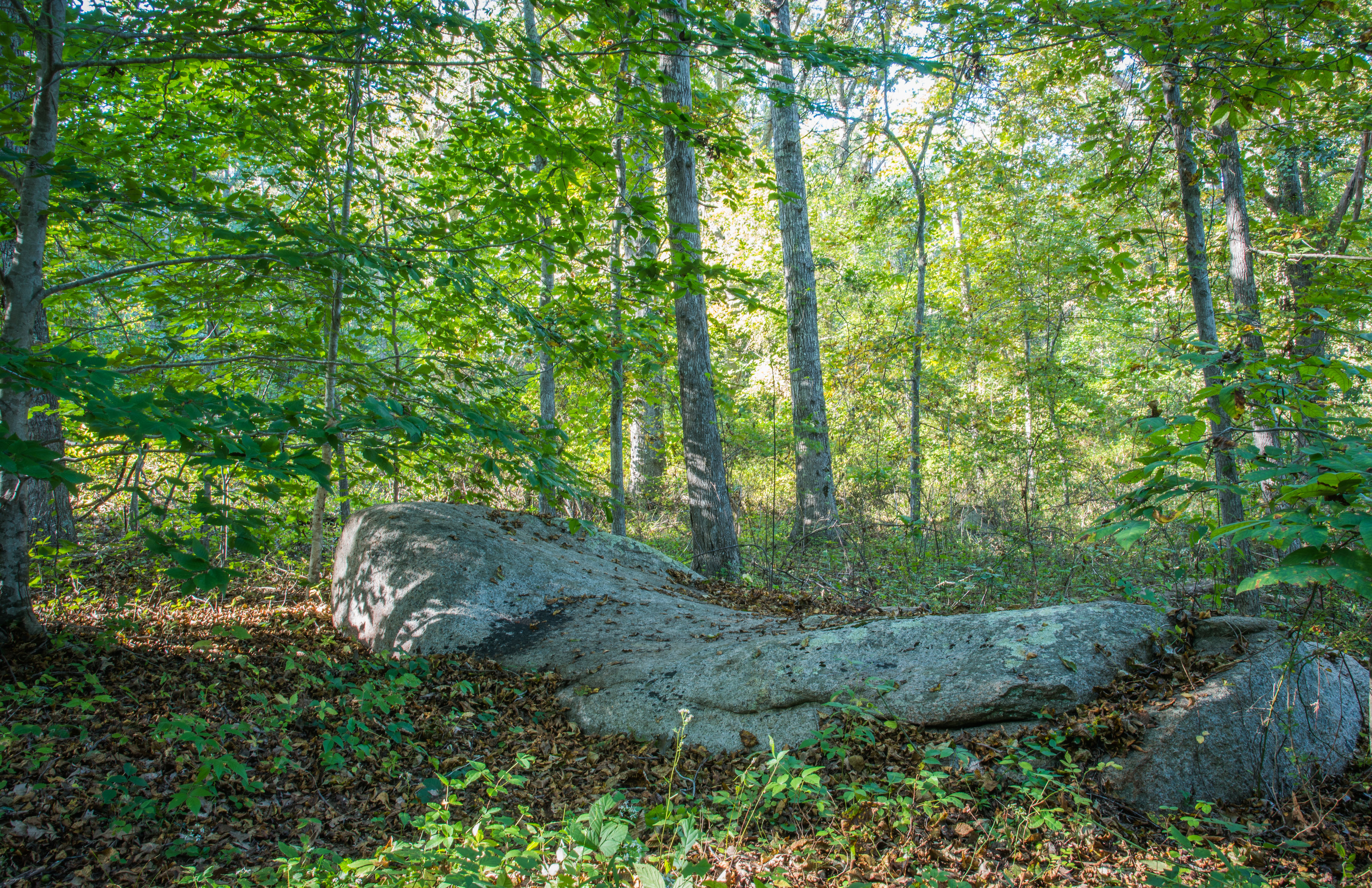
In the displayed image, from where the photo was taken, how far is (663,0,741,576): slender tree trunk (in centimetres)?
784

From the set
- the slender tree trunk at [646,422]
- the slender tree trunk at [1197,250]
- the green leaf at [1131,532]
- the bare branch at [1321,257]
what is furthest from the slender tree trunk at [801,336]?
the green leaf at [1131,532]

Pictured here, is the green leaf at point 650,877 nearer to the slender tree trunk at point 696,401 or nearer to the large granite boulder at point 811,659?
the large granite boulder at point 811,659

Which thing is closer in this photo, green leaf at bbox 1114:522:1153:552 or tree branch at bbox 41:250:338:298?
green leaf at bbox 1114:522:1153:552

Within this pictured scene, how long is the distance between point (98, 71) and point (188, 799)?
4823 mm

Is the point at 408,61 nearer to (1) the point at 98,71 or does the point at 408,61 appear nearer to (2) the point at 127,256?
(1) the point at 98,71

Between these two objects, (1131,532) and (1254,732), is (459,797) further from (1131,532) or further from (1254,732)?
(1254,732)

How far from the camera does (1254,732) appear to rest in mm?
2998

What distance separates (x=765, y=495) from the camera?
14.7 metres

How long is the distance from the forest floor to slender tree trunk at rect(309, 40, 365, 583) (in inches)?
76.0

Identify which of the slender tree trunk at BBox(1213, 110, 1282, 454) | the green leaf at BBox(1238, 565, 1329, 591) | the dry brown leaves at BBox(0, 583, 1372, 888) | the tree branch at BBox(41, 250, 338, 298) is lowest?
the dry brown leaves at BBox(0, 583, 1372, 888)

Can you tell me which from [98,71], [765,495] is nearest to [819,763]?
[98,71]

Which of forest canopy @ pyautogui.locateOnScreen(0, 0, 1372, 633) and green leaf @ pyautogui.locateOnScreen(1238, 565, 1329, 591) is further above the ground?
forest canopy @ pyautogui.locateOnScreen(0, 0, 1372, 633)

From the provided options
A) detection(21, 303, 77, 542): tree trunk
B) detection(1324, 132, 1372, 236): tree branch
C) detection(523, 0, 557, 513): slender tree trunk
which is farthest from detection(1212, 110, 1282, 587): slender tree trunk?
detection(21, 303, 77, 542): tree trunk

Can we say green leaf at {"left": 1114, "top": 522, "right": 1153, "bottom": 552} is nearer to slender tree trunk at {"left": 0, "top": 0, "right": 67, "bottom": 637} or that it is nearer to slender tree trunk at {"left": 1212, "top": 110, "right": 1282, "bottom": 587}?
slender tree trunk at {"left": 0, "top": 0, "right": 67, "bottom": 637}
